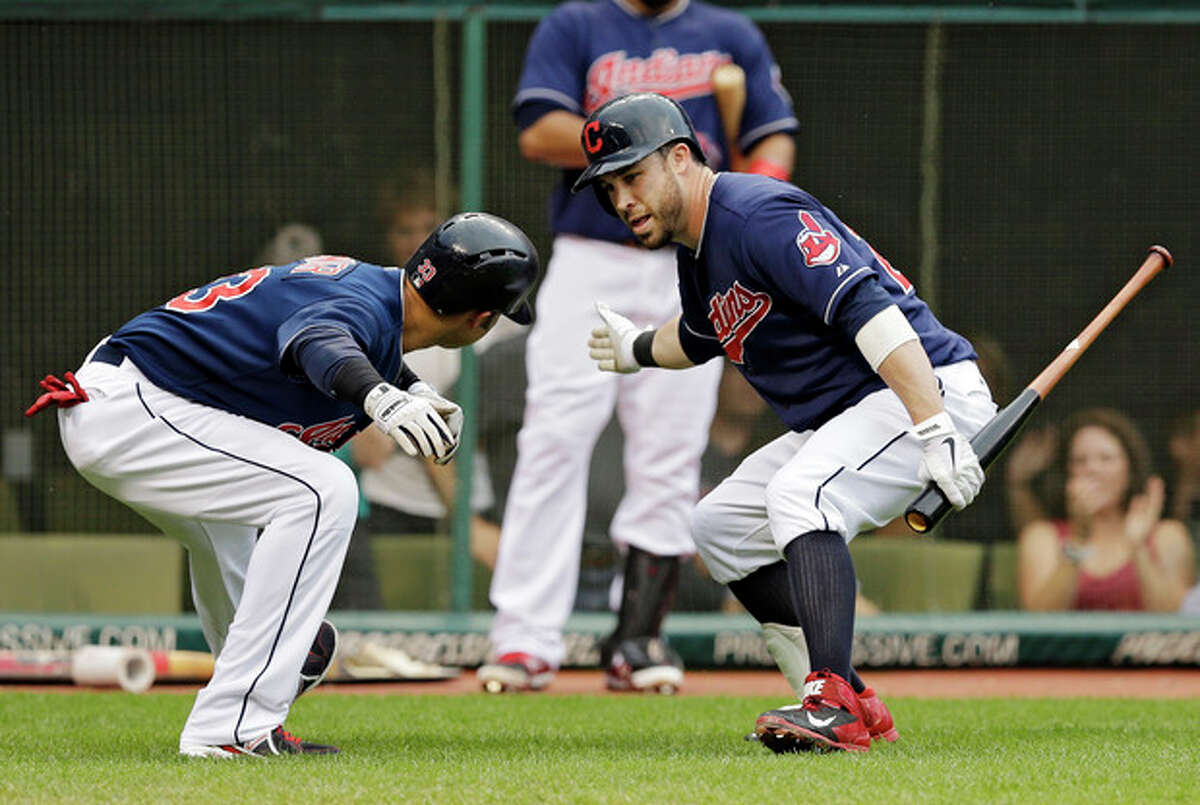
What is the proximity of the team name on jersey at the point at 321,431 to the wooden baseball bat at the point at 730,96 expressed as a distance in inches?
83.6

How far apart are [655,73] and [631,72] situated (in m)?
0.08

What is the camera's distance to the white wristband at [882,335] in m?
3.77

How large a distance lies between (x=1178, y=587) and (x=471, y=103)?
10.7ft

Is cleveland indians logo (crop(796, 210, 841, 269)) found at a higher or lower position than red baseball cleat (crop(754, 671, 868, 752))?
higher

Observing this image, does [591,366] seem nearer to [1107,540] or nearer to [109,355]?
[109,355]

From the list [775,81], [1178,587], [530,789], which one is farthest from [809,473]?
[1178,587]

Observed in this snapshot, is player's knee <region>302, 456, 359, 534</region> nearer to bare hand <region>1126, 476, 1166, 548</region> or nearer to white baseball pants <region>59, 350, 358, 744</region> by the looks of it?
white baseball pants <region>59, 350, 358, 744</region>

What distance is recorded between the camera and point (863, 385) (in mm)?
4121

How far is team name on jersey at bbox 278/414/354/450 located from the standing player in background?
1600 millimetres

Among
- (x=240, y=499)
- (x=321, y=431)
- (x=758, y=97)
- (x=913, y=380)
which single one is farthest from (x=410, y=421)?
(x=758, y=97)

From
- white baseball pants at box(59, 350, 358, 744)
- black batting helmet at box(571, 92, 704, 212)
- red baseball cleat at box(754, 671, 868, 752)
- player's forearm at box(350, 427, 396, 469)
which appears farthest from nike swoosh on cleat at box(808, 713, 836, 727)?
player's forearm at box(350, 427, 396, 469)

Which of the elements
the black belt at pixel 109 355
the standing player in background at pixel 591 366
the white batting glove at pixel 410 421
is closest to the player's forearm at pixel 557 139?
the standing player in background at pixel 591 366

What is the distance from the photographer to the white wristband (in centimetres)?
377

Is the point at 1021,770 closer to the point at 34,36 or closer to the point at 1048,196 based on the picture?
the point at 1048,196
